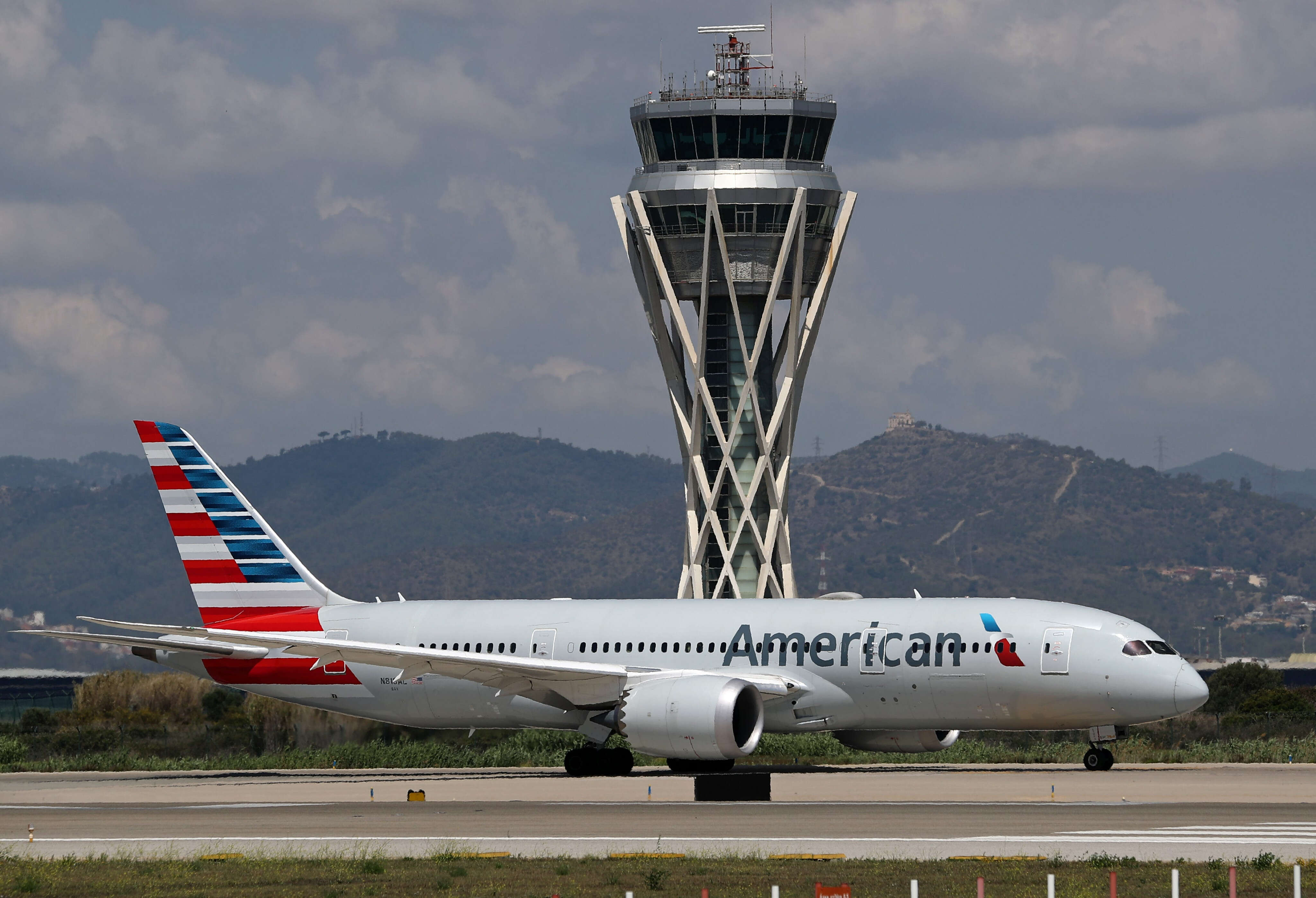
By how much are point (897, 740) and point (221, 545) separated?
17.1m

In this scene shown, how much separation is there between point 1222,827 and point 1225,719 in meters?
32.3

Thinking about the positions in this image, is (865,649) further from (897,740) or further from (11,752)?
(11,752)

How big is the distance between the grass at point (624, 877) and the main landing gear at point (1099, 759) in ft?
63.0

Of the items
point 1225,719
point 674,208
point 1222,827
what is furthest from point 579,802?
point 674,208

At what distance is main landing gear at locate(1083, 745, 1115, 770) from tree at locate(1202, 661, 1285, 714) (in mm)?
29177

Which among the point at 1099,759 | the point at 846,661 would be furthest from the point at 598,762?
the point at 1099,759

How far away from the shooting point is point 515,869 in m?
25.1

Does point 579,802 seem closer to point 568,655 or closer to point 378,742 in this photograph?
point 568,655

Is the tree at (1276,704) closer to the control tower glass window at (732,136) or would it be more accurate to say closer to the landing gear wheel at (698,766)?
the landing gear wheel at (698,766)

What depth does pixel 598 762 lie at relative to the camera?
44.1 metres

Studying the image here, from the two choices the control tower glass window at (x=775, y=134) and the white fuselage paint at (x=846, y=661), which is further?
the control tower glass window at (x=775, y=134)

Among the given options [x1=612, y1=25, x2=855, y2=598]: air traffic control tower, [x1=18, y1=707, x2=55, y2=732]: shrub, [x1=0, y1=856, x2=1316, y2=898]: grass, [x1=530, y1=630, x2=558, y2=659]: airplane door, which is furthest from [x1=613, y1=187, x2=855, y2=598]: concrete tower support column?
[x1=0, y1=856, x2=1316, y2=898]: grass

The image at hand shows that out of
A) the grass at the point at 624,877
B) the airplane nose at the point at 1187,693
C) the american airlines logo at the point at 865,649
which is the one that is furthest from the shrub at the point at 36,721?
the grass at the point at 624,877

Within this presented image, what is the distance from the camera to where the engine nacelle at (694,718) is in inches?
1551
